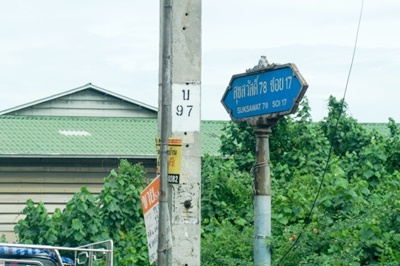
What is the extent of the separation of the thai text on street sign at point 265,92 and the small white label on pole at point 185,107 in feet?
7.94

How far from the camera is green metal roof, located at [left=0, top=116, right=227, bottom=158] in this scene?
23672mm

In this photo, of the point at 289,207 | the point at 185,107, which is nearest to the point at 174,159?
the point at 185,107

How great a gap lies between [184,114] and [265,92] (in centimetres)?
279

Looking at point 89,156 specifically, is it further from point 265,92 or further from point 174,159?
point 174,159

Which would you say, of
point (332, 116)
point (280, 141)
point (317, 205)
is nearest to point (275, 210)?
point (317, 205)

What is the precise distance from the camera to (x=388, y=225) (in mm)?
14172

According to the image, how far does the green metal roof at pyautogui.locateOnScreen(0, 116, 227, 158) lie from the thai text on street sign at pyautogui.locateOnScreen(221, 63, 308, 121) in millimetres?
11786

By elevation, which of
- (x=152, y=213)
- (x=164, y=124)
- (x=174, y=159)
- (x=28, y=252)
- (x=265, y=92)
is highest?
(x=265, y=92)

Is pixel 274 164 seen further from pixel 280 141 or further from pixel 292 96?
pixel 292 96

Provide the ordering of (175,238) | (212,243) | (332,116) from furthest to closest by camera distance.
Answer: (332,116)
(212,243)
(175,238)

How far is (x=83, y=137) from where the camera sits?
2514 centimetres

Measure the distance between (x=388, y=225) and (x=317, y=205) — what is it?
1148mm

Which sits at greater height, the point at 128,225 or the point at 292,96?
the point at 292,96

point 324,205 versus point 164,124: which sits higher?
point 164,124
